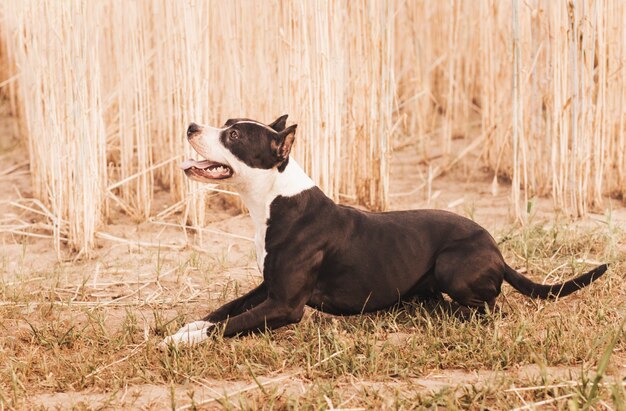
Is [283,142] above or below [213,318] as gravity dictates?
above

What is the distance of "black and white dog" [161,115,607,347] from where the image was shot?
3.56m

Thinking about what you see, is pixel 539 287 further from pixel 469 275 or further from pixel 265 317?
pixel 265 317

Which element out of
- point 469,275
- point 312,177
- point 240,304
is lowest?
point 240,304

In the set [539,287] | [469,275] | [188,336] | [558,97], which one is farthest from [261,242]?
[558,97]

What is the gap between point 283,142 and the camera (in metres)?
3.53

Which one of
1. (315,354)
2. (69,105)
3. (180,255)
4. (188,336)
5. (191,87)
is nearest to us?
(315,354)

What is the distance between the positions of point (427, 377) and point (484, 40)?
352 cm

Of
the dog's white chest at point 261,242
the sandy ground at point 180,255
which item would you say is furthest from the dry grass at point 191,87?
the dog's white chest at point 261,242

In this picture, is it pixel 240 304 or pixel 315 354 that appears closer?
pixel 315 354

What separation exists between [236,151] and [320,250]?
1.75ft

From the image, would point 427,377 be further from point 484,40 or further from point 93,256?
point 484,40

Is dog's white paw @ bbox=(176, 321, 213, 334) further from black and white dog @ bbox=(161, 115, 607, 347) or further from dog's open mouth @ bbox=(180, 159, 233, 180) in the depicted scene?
dog's open mouth @ bbox=(180, 159, 233, 180)

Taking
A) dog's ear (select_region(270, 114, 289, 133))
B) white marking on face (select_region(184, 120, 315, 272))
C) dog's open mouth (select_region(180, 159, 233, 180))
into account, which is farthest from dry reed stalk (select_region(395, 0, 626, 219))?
dog's open mouth (select_region(180, 159, 233, 180))

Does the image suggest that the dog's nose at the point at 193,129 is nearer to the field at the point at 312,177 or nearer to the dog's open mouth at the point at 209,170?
the dog's open mouth at the point at 209,170
